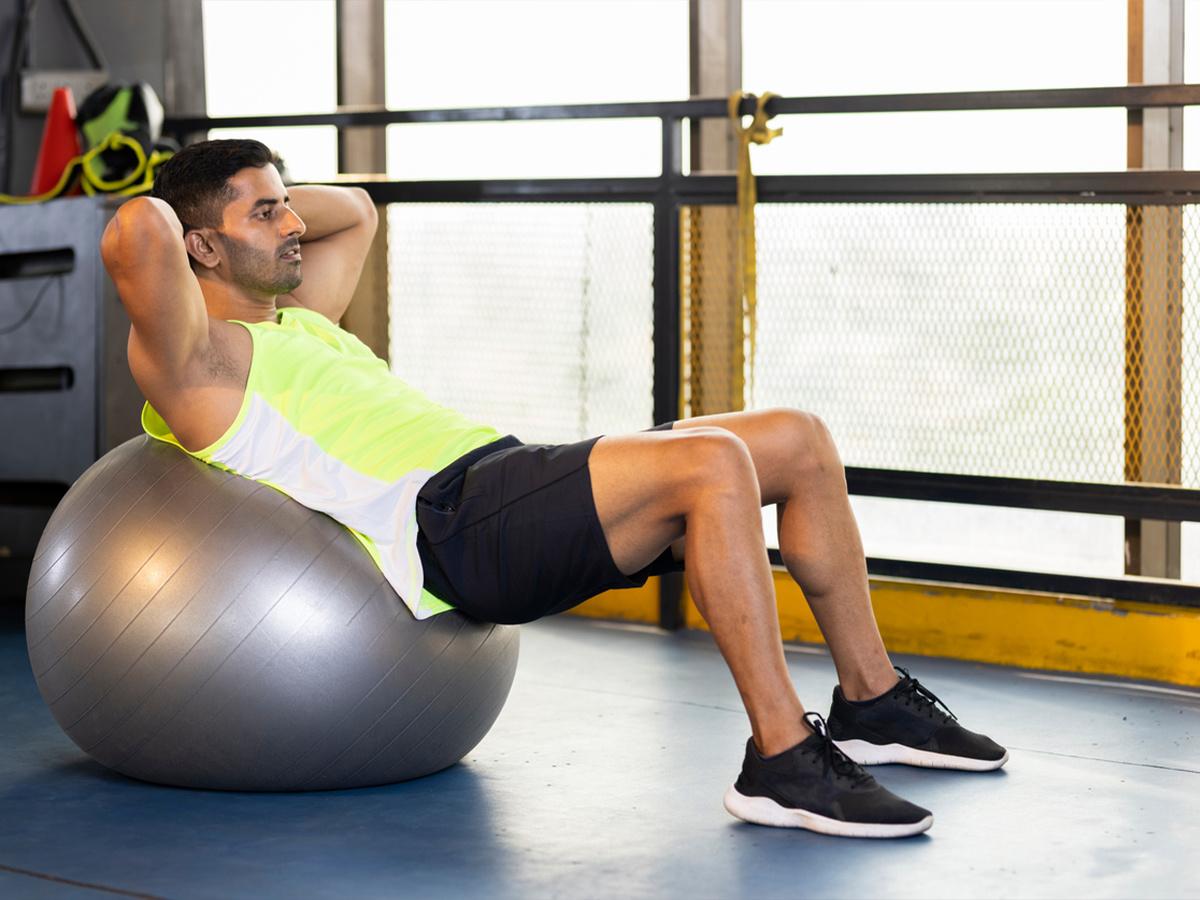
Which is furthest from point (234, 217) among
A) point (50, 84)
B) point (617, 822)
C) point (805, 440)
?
point (50, 84)

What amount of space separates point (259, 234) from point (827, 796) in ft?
4.06

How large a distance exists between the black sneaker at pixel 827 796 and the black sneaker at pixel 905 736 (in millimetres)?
344

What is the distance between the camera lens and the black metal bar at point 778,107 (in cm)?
324

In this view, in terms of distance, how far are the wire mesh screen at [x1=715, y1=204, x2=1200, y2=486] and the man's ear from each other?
155 centimetres

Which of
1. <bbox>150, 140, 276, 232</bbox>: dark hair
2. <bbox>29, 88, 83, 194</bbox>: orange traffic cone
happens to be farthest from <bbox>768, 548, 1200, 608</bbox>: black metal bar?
<bbox>29, 88, 83, 194</bbox>: orange traffic cone

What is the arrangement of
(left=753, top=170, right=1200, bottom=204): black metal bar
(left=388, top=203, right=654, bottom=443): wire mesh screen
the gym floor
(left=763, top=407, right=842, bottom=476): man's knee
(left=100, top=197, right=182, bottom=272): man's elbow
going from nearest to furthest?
the gym floor, (left=100, top=197, right=182, bottom=272): man's elbow, (left=763, top=407, right=842, bottom=476): man's knee, (left=753, top=170, right=1200, bottom=204): black metal bar, (left=388, top=203, right=654, bottom=443): wire mesh screen

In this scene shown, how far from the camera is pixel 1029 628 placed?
341 cm

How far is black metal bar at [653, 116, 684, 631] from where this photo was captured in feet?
12.3

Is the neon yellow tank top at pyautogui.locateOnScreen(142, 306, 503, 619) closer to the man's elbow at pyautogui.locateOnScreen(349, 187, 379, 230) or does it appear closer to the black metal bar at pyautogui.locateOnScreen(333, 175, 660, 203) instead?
the man's elbow at pyautogui.locateOnScreen(349, 187, 379, 230)

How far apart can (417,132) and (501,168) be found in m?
0.33

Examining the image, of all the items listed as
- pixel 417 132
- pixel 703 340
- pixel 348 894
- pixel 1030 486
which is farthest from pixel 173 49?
pixel 348 894

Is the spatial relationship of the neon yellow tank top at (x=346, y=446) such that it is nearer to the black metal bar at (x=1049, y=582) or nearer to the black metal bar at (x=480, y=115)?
the black metal bar at (x=1049, y=582)

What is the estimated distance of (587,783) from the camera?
2.50 meters

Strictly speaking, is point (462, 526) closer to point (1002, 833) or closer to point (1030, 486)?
point (1002, 833)
